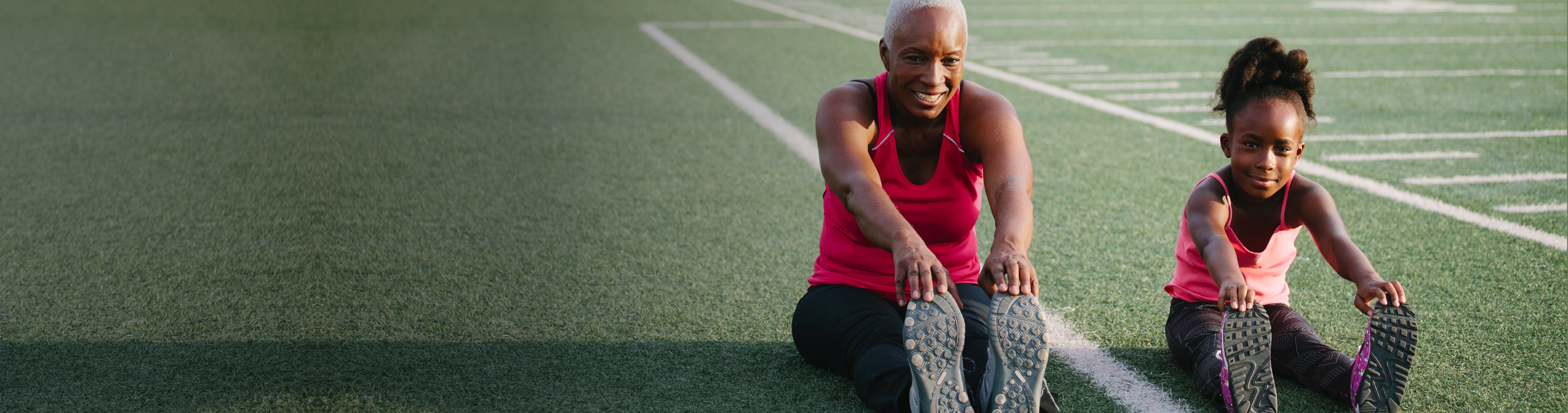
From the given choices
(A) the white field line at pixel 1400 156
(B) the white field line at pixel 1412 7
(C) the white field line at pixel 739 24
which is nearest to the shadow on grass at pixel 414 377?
(A) the white field line at pixel 1400 156

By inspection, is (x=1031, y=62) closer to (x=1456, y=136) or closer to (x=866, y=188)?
(x=1456, y=136)

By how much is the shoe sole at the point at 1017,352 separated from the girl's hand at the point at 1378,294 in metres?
0.73

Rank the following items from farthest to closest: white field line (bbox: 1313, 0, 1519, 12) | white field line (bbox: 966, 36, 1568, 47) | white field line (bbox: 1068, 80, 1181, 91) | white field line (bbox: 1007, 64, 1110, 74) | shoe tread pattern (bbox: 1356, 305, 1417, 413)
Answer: white field line (bbox: 1313, 0, 1519, 12)
white field line (bbox: 966, 36, 1568, 47)
white field line (bbox: 1007, 64, 1110, 74)
white field line (bbox: 1068, 80, 1181, 91)
shoe tread pattern (bbox: 1356, 305, 1417, 413)

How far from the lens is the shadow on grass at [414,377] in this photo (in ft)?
8.36

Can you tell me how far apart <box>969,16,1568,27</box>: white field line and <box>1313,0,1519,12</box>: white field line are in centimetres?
95

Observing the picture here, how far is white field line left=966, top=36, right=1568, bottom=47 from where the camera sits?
10375mm

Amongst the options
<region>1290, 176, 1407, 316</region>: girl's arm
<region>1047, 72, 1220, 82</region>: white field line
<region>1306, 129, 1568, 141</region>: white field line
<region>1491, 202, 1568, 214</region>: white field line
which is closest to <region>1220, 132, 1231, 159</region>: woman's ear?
<region>1290, 176, 1407, 316</region>: girl's arm

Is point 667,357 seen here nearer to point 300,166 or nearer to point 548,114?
point 300,166

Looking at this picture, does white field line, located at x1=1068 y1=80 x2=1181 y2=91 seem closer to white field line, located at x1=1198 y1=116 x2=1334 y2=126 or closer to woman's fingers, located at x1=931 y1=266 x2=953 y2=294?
white field line, located at x1=1198 y1=116 x2=1334 y2=126

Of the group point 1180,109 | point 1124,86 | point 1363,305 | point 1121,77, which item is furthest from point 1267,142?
point 1121,77

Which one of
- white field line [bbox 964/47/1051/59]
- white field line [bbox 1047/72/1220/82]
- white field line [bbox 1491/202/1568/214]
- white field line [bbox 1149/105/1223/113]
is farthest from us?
white field line [bbox 964/47/1051/59]

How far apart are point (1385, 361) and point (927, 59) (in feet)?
3.90

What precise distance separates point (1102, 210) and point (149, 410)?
3440 mm

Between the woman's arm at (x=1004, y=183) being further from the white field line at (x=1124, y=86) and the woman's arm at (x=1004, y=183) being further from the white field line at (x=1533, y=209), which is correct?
the white field line at (x=1124, y=86)
